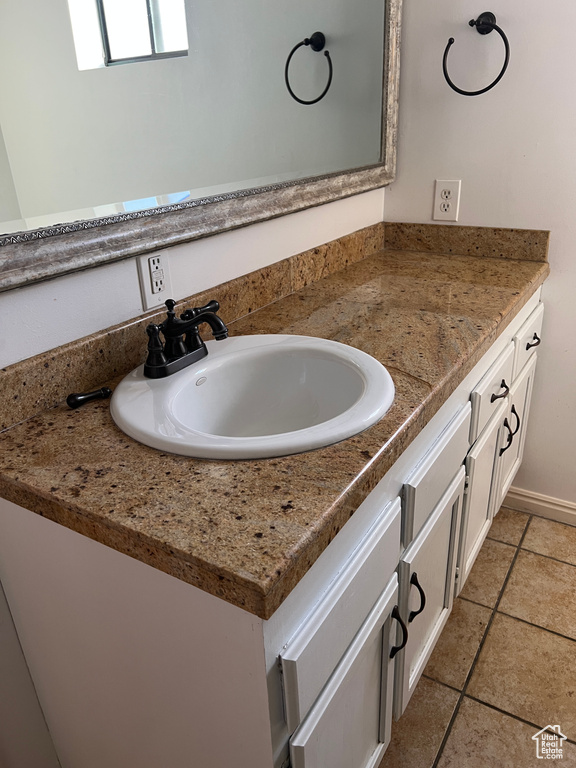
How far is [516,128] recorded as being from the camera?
163cm

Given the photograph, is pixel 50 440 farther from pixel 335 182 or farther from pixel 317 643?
pixel 335 182

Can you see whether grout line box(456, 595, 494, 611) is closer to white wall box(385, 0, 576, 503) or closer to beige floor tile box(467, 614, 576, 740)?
beige floor tile box(467, 614, 576, 740)

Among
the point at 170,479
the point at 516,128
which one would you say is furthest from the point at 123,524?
the point at 516,128

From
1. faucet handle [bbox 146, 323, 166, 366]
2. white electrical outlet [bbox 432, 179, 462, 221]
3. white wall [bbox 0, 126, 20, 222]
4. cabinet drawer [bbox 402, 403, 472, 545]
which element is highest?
white wall [bbox 0, 126, 20, 222]

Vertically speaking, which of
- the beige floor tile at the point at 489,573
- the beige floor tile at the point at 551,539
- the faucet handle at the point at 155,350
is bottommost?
the beige floor tile at the point at 551,539

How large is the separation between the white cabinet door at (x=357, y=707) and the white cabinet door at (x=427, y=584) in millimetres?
47

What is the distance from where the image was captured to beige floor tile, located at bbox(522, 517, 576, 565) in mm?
1859

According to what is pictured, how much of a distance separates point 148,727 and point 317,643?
330mm

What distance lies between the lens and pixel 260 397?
1.13 metres

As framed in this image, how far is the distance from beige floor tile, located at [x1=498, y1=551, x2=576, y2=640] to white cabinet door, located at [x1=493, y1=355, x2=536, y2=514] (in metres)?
0.23

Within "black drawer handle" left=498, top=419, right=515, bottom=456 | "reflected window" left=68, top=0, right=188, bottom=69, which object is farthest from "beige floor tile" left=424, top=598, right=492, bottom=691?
"reflected window" left=68, top=0, right=188, bottom=69

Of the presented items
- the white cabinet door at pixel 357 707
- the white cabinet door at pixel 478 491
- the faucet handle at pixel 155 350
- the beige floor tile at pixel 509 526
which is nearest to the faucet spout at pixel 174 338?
the faucet handle at pixel 155 350

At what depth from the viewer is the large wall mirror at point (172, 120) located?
32.7 inches

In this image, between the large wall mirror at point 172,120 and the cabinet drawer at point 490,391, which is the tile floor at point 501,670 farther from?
the large wall mirror at point 172,120
